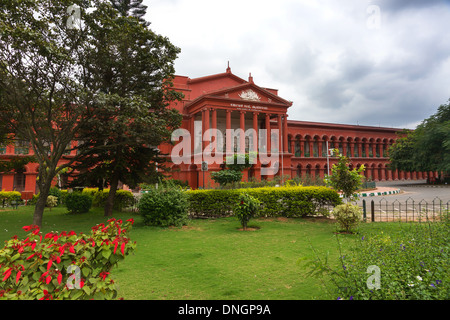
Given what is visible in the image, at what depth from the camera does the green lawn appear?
3.68 m

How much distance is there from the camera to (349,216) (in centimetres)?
761

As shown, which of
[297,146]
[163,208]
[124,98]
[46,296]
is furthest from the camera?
[297,146]

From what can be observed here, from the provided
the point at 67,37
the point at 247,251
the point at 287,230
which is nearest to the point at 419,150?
the point at 287,230

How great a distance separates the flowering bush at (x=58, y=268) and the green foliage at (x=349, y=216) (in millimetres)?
6853

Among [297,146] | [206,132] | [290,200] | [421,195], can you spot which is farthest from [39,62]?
[297,146]

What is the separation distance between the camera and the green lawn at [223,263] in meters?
3.68

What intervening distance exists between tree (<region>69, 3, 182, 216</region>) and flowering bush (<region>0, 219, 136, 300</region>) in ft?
22.6

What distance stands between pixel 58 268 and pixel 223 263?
3.39 m
